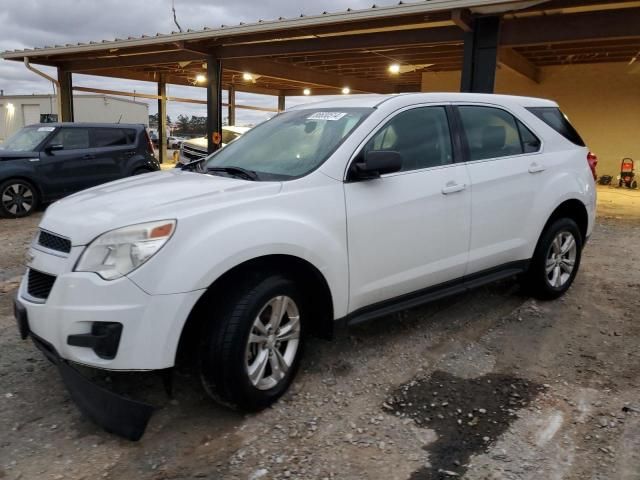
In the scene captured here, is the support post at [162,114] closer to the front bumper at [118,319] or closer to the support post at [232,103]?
the support post at [232,103]

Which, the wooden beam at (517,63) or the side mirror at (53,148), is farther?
the wooden beam at (517,63)

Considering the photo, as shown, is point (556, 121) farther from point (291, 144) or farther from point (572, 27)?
point (572, 27)

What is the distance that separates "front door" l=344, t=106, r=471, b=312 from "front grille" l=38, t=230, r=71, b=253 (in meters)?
1.51

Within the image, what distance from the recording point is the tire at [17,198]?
348 inches

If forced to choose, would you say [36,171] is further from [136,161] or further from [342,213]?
[342,213]

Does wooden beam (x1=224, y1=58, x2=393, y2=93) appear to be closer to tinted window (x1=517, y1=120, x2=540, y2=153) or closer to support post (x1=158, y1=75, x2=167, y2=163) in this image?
support post (x1=158, y1=75, x2=167, y2=163)

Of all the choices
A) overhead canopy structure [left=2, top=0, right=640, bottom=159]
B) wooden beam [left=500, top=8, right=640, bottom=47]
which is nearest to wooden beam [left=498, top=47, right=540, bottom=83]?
overhead canopy structure [left=2, top=0, right=640, bottom=159]

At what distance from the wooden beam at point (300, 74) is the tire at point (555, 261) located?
36.3 feet

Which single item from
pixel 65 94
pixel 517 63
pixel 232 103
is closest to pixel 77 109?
pixel 232 103

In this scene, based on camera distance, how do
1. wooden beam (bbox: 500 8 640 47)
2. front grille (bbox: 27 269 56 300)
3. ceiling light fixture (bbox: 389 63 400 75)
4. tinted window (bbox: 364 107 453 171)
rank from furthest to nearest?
ceiling light fixture (bbox: 389 63 400 75), wooden beam (bbox: 500 8 640 47), tinted window (bbox: 364 107 453 171), front grille (bbox: 27 269 56 300)

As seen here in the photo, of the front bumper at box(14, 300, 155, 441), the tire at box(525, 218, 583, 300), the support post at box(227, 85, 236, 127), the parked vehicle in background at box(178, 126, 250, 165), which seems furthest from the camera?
the support post at box(227, 85, 236, 127)

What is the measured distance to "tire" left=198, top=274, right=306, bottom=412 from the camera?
2701 mm

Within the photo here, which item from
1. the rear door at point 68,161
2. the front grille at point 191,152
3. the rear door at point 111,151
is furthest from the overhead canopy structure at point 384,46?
the rear door at point 68,161

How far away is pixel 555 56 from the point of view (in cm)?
1464
